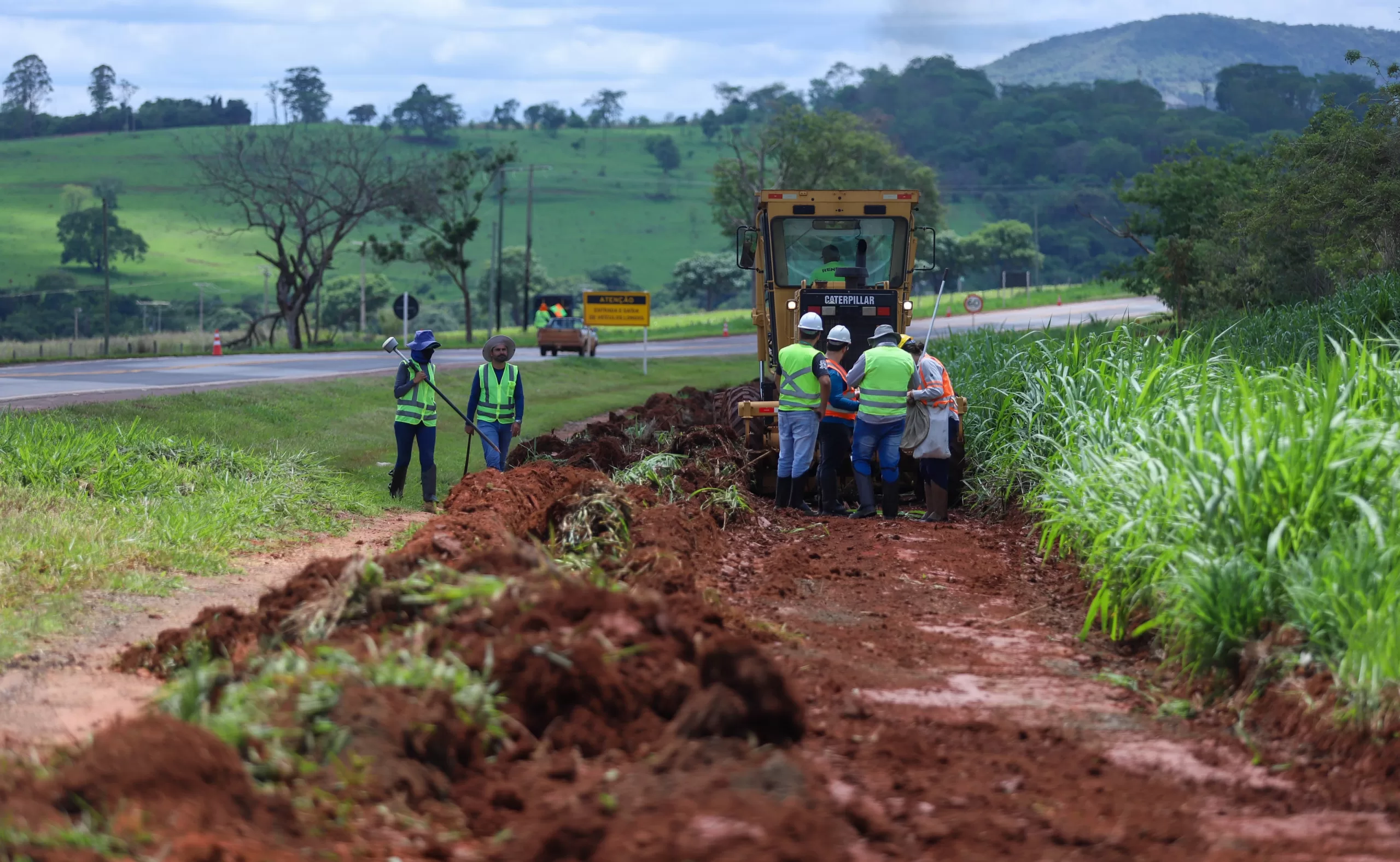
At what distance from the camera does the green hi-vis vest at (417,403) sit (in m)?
14.2

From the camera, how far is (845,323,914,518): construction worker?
13.2 metres

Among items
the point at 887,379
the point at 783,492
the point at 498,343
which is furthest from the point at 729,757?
the point at 498,343

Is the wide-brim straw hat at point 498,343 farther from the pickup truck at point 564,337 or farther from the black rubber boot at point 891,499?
the pickup truck at point 564,337

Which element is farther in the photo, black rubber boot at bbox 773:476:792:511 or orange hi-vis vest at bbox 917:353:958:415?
black rubber boot at bbox 773:476:792:511

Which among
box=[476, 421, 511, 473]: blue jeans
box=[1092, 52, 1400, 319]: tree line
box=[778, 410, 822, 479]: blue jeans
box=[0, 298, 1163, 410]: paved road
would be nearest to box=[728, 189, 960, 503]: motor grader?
box=[0, 298, 1163, 410]: paved road

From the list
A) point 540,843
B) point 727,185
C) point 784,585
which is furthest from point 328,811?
point 727,185

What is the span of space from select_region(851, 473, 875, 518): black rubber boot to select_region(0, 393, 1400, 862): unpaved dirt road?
17.0 ft

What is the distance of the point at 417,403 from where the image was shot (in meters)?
14.2

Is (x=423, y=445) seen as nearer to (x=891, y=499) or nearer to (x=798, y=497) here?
(x=798, y=497)

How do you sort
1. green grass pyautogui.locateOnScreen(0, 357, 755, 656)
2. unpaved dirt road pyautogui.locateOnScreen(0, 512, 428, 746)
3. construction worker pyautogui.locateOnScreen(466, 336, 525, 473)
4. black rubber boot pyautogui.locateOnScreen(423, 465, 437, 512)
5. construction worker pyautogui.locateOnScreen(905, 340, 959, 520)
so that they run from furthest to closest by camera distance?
1. black rubber boot pyautogui.locateOnScreen(423, 465, 437, 512)
2. construction worker pyautogui.locateOnScreen(466, 336, 525, 473)
3. construction worker pyautogui.locateOnScreen(905, 340, 959, 520)
4. green grass pyautogui.locateOnScreen(0, 357, 755, 656)
5. unpaved dirt road pyautogui.locateOnScreen(0, 512, 428, 746)

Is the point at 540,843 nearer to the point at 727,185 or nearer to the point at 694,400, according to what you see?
the point at 694,400

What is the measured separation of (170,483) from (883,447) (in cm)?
671

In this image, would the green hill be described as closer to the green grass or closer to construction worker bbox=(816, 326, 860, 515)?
the green grass

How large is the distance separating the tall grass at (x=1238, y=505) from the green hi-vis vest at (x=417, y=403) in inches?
234
